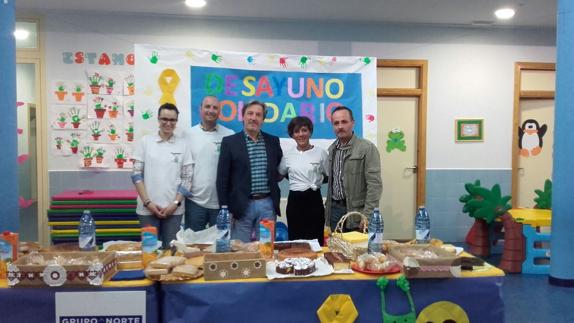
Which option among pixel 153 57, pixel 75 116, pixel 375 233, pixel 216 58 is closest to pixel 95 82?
pixel 75 116

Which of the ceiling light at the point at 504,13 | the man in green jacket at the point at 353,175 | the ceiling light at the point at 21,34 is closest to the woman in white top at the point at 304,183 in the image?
the man in green jacket at the point at 353,175

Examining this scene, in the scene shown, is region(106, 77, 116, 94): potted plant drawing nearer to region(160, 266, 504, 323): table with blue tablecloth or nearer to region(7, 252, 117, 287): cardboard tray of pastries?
region(7, 252, 117, 287): cardboard tray of pastries

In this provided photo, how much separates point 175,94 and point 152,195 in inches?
37.9

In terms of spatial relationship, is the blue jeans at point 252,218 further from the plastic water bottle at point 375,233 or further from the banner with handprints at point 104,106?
the banner with handprints at point 104,106

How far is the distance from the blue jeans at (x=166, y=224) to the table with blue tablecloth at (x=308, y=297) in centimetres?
111

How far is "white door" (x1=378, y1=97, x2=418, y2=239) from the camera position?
5.53 meters

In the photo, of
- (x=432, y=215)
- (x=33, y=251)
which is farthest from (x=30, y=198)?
(x=432, y=215)

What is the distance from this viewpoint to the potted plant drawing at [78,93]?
4762mm

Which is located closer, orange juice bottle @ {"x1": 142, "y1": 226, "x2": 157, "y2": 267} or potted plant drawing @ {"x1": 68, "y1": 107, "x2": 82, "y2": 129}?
orange juice bottle @ {"x1": 142, "y1": 226, "x2": 157, "y2": 267}

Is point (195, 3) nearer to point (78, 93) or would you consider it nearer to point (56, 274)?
point (78, 93)

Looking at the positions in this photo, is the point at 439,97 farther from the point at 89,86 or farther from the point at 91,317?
the point at 91,317

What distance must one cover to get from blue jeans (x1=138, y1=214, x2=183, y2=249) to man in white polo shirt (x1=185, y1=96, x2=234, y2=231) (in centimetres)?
16

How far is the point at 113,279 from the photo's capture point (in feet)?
6.60

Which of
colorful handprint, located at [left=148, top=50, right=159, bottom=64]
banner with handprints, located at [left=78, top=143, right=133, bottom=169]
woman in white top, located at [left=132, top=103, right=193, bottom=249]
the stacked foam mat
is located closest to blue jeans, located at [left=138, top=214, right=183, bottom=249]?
woman in white top, located at [left=132, top=103, right=193, bottom=249]
